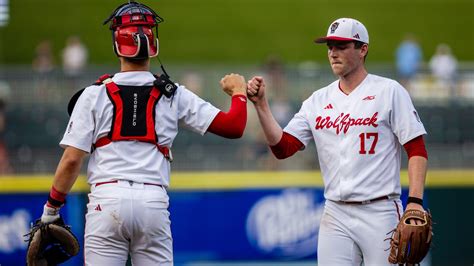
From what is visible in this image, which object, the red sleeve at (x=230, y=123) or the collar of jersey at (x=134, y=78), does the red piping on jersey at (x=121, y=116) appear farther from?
the red sleeve at (x=230, y=123)

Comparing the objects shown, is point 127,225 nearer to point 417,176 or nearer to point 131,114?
point 131,114

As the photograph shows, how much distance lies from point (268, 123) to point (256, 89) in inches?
10.8

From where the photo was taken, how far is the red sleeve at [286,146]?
682cm

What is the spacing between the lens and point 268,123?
6727mm

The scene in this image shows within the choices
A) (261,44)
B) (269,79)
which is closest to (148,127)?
(269,79)

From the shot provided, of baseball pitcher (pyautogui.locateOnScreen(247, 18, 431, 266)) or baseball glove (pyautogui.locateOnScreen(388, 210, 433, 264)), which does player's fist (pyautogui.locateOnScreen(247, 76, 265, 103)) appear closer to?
baseball pitcher (pyautogui.locateOnScreen(247, 18, 431, 266))

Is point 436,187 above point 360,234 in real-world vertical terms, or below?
above

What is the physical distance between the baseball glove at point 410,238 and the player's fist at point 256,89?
1.26m

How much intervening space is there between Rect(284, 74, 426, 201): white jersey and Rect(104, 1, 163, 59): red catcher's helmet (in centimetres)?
137

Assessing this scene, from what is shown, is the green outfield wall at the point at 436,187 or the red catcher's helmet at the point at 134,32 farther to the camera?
the green outfield wall at the point at 436,187

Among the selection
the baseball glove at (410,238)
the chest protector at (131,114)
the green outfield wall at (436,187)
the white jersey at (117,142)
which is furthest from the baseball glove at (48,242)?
the green outfield wall at (436,187)

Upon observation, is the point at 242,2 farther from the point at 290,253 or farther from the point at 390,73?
the point at 290,253

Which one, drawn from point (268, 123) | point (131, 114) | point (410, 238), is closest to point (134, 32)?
point (131, 114)

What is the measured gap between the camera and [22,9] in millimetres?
29141
